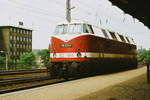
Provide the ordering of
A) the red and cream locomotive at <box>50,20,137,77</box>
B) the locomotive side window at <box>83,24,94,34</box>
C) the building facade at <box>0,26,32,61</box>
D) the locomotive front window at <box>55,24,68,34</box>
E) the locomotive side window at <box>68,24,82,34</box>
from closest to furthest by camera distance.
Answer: the red and cream locomotive at <box>50,20,137,77</box>
the locomotive side window at <box>68,24,82,34</box>
the locomotive side window at <box>83,24,94,34</box>
the locomotive front window at <box>55,24,68,34</box>
the building facade at <box>0,26,32,61</box>

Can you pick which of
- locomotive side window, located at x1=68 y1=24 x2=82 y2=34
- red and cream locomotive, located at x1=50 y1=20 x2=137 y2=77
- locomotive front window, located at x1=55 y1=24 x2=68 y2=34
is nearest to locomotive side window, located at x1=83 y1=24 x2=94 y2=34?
red and cream locomotive, located at x1=50 y1=20 x2=137 y2=77

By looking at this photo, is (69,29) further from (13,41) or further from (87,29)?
(13,41)

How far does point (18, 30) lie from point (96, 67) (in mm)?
83309

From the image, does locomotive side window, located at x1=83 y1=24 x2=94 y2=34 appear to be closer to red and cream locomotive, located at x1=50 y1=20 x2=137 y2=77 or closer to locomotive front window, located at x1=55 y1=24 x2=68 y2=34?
red and cream locomotive, located at x1=50 y1=20 x2=137 y2=77

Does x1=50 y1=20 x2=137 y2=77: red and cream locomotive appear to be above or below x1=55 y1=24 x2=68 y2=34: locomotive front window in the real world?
below

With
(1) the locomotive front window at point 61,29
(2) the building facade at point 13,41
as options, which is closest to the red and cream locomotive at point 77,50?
(1) the locomotive front window at point 61,29

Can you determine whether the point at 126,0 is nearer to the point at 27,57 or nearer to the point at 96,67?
the point at 96,67

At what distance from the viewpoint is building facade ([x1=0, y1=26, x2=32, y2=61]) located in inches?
3504

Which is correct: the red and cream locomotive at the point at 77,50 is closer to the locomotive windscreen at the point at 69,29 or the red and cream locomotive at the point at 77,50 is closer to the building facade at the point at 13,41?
the locomotive windscreen at the point at 69,29

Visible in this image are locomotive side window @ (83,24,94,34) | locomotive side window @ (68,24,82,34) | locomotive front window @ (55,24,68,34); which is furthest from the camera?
locomotive front window @ (55,24,68,34)

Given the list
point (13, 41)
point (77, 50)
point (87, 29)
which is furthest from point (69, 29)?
point (13, 41)

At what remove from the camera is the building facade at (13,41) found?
89000mm

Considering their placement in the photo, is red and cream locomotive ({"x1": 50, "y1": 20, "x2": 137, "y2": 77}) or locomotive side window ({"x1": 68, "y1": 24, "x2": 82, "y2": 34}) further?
locomotive side window ({"x1": 68, "y1": 24, "x2": 82, "y2": 34})

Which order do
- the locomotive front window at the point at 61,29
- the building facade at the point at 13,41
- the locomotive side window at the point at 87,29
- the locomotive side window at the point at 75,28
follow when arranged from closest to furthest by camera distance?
the locomotive side window at the point at 75,28
the locomotive side window at the point at 87,29
the locomotive front window at the point at 61,29
the building facade at the point at 13,41
